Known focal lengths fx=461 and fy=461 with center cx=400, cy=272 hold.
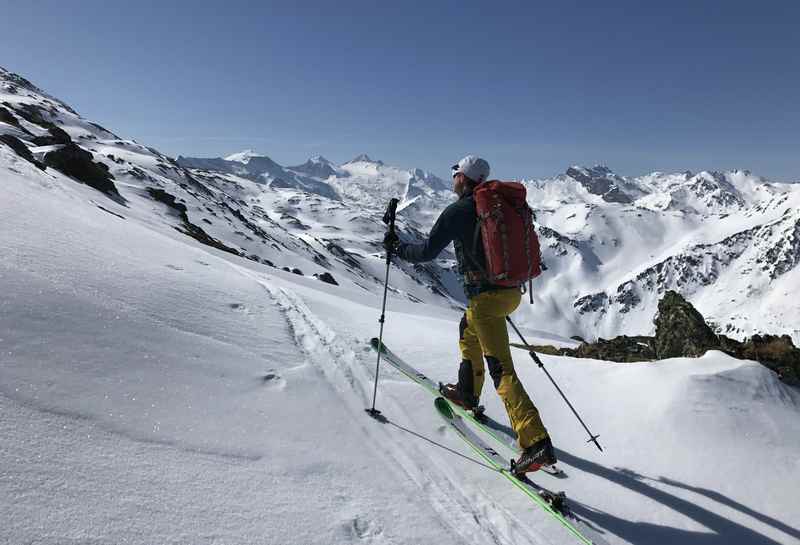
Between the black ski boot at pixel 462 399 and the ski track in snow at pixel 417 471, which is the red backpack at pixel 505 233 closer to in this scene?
the black ski boot at pixel 462 399

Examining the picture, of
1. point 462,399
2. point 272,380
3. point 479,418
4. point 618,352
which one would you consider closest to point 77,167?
point 272,380

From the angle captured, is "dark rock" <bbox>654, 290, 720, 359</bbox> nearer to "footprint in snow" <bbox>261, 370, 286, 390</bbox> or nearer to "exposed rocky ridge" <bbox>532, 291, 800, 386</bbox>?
"exposed rocky ridge" <bbox>532, 291, 800, 386</bbox>

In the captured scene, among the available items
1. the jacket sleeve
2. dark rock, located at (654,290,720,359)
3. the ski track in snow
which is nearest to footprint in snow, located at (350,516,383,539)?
the ski track in snow

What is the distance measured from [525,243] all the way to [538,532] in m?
3.12

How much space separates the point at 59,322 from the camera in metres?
5.11

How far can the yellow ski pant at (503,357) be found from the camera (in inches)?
207

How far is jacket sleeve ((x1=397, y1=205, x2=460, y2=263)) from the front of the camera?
5879mm

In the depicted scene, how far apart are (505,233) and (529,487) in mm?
2857

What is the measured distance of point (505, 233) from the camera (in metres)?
5.55

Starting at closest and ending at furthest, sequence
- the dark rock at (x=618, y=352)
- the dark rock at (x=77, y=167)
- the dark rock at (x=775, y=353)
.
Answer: the dark rock at (x=775, y=353), the dark rock at (x=618, y=352), the dark rock at (x=77, y=167)

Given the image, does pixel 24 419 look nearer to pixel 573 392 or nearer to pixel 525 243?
pixel 525 243

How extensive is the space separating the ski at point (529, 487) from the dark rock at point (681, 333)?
780 centimetres

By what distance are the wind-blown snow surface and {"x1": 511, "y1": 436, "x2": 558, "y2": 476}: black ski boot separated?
0.29m

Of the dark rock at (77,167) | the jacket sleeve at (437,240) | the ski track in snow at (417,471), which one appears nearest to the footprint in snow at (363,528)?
the ski track in snow at (417,471)
